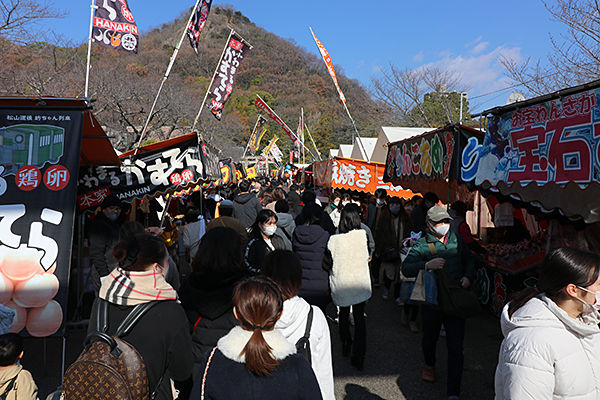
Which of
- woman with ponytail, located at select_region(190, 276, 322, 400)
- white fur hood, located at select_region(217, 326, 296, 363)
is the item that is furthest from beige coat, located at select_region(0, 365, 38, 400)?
white fur hood, located at select_region(217, 326, 296, 363)

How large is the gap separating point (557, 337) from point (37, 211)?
3.86 metres

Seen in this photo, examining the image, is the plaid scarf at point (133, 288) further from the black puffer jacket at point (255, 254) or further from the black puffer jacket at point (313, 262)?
the black puffer jacket at point (313, 262)

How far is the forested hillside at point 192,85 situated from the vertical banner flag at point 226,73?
3.12m

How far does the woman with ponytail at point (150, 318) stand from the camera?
202 cm

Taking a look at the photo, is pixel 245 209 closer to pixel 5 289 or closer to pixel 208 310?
pixel 5 289

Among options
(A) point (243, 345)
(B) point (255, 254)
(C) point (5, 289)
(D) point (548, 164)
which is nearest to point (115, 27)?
(C) point (5, 289)

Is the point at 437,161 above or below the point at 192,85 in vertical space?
below

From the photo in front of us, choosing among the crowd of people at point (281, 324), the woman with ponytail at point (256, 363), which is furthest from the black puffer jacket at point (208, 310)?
the woman with ponytail at point (256, 363)

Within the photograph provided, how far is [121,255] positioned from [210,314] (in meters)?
0.68

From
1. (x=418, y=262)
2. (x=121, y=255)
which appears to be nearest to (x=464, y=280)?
(x=418, y=262)

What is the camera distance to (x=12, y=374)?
2.45 metres

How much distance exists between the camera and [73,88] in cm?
1800

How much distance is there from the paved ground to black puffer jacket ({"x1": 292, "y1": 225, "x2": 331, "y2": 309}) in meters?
0.87

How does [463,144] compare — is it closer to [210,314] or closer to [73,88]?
[210,314]
